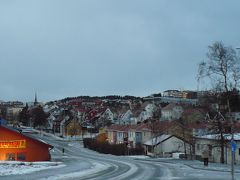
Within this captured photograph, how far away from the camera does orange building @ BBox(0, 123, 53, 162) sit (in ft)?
193

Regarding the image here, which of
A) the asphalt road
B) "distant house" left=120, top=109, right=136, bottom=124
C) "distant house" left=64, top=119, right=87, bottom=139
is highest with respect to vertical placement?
"distant house" left=120, top=109, right=136, bottom=124

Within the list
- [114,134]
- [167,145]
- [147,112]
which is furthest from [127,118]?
[167,145]

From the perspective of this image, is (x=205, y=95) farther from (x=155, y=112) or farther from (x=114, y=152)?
(x=155, y=112)

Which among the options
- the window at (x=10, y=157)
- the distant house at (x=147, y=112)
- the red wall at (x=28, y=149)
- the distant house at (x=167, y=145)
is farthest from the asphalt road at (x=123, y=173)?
the distant house at (x=147, y=112)

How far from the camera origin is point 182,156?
234 feet

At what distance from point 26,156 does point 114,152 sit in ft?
102

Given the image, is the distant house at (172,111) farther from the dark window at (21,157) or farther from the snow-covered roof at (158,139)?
the dark window at (21,157)

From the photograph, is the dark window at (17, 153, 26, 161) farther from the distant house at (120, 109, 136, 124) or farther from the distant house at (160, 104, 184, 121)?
the distant house at (120, 109, 136, 124)

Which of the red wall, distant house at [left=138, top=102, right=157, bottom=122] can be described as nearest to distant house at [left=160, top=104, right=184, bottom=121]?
distant house at [left=138, top=102, right=157, bottom=122]

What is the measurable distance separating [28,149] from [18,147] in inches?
50.3

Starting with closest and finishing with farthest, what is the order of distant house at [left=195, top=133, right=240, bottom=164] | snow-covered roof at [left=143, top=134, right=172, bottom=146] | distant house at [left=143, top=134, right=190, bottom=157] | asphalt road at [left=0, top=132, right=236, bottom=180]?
asphalt road at [left=0, top=132, right=236, bottom=180], distant house at [left=195, top=133, right=240, bottom=164], distant house at [left=143, top=134, right=190, bottom=157], snow-covered roof at [left=143, top=134, right=172, bottom=146]

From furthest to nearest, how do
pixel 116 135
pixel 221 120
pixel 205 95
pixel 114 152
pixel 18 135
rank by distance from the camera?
pixel 116 135
pixel 114 152
pixel 18 135
pixel 221 120
pixel 205 95

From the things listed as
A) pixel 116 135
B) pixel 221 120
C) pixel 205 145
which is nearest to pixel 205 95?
pixel 221 120

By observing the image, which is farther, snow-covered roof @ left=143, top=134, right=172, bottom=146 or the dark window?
snow-covered roof @ left=143, top=134, right=172, bottom=146
